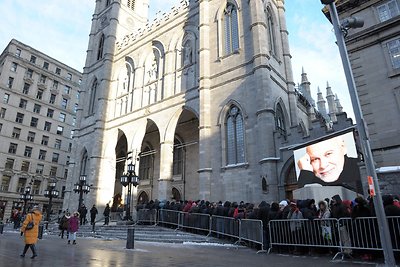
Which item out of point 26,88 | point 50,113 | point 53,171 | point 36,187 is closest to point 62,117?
point 50,113

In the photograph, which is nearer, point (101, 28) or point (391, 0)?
point (391, 0)

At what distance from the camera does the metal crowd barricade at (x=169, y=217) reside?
51.2ft

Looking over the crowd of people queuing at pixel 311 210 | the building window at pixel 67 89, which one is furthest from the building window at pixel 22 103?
the crowd of people queuing at pixel 311 210

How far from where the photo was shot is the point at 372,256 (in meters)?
6.84

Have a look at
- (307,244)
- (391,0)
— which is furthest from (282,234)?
(391,0)

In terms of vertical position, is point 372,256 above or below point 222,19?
below

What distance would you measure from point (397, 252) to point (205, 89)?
17.0 metres

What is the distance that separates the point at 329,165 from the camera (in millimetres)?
14180

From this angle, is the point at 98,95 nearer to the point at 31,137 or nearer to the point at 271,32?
the point at 31,137

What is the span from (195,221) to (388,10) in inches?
587

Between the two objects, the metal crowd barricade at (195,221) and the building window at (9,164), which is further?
the building window at (9,164)

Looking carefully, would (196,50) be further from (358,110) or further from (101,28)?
(358,110)

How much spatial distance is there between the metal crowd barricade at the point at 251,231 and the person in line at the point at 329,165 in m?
5.73

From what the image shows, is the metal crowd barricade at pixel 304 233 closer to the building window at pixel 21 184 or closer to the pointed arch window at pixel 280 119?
the pointed arch window at pixel 280 119
